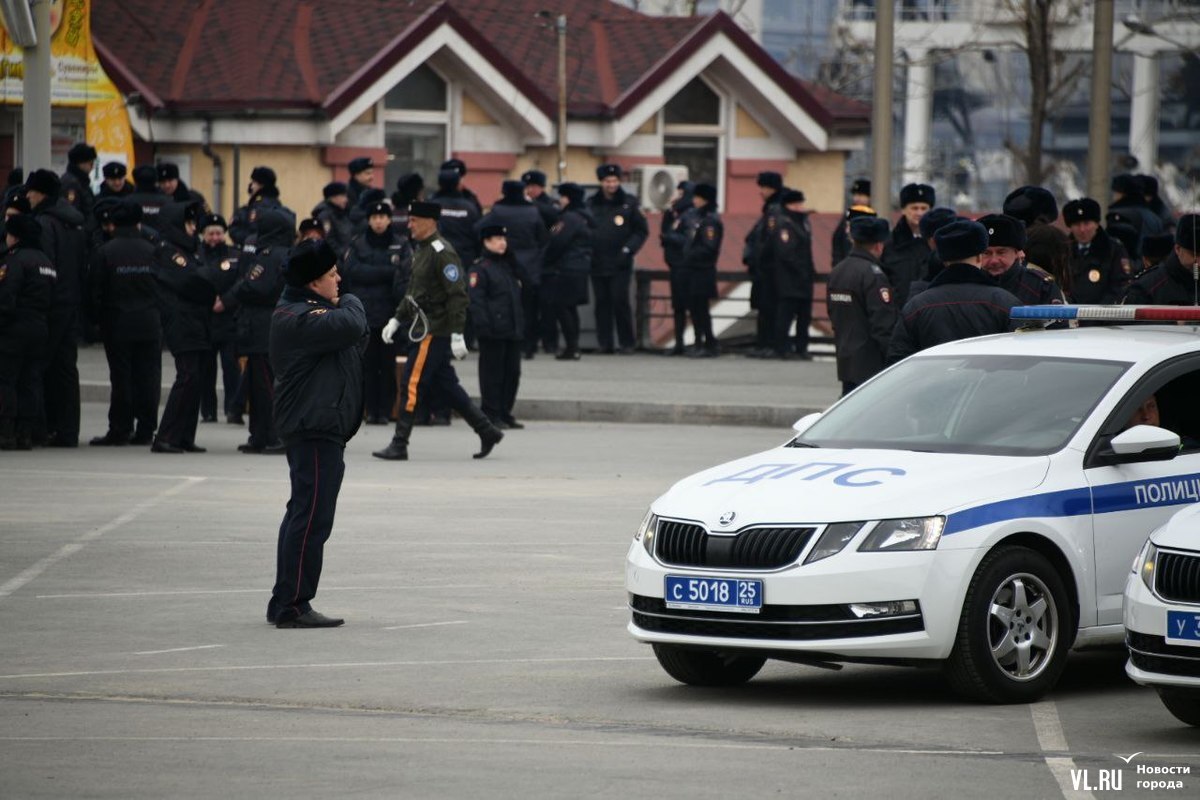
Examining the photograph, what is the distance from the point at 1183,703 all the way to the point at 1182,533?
616 mm

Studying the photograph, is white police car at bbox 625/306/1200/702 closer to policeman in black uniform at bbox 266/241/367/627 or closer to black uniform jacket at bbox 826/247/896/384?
policeman in black uniform at bbox 266/241/367/627

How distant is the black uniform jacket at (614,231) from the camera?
28.6 m

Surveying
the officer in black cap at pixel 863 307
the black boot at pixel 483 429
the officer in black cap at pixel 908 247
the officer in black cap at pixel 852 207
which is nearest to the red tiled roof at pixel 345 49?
the officer in black cap at pixel 852 207

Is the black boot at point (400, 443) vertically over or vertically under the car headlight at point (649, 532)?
under

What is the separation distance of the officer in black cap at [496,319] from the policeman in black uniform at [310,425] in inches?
383

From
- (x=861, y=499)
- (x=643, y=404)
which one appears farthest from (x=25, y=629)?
(x=643, y=404)

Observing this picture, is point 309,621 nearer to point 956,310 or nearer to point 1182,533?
point 956,310

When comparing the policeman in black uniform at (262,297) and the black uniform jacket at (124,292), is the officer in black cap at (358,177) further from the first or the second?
the policeman in black uniform at (262,297)

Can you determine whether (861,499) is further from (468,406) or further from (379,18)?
(379,18)

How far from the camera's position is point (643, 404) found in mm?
23078

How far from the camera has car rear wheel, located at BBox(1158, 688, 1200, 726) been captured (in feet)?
27.6

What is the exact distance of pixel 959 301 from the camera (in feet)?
38.5

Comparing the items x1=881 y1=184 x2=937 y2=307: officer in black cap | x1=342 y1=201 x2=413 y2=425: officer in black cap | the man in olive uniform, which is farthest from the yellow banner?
x1=881 y1=184 x2=937 y2=307: officer in black cap

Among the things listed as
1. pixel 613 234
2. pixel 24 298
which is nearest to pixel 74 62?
pixel 24 298
